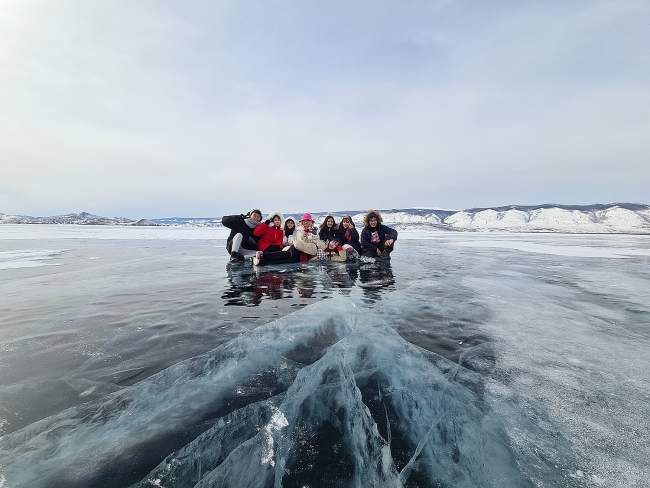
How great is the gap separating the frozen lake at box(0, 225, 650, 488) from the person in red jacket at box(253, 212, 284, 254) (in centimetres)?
481

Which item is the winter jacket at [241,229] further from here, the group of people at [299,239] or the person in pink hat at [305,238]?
the person in pink hat at [305,238]

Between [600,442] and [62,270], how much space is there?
35.0ft

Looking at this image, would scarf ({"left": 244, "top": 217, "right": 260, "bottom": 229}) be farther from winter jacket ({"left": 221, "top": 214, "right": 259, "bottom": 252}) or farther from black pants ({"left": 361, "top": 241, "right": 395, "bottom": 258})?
black pants ({"left": 361, "top": 241, "right": 395, "bottom": 258})

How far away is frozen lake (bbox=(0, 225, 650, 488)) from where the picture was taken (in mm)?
1512

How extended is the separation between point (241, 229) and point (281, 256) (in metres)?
1.62

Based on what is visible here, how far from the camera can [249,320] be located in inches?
150

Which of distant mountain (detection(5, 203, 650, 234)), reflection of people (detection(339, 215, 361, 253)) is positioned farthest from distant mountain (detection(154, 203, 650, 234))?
reflection of people (detection(339, 215, 361, 253))

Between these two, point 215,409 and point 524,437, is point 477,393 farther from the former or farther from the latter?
point 215,409

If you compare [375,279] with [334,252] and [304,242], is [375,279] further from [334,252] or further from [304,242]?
[334,252]

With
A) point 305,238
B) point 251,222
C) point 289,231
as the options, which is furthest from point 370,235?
point 251,222

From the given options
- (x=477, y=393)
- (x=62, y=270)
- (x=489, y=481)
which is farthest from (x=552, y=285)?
(x=62, y=270)

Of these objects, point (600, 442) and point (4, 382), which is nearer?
point (600, 442)

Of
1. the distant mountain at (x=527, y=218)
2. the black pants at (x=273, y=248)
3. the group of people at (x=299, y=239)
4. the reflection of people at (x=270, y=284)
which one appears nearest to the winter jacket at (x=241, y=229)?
the group of people at (x=299, y=239)

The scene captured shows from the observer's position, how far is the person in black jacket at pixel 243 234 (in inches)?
360
